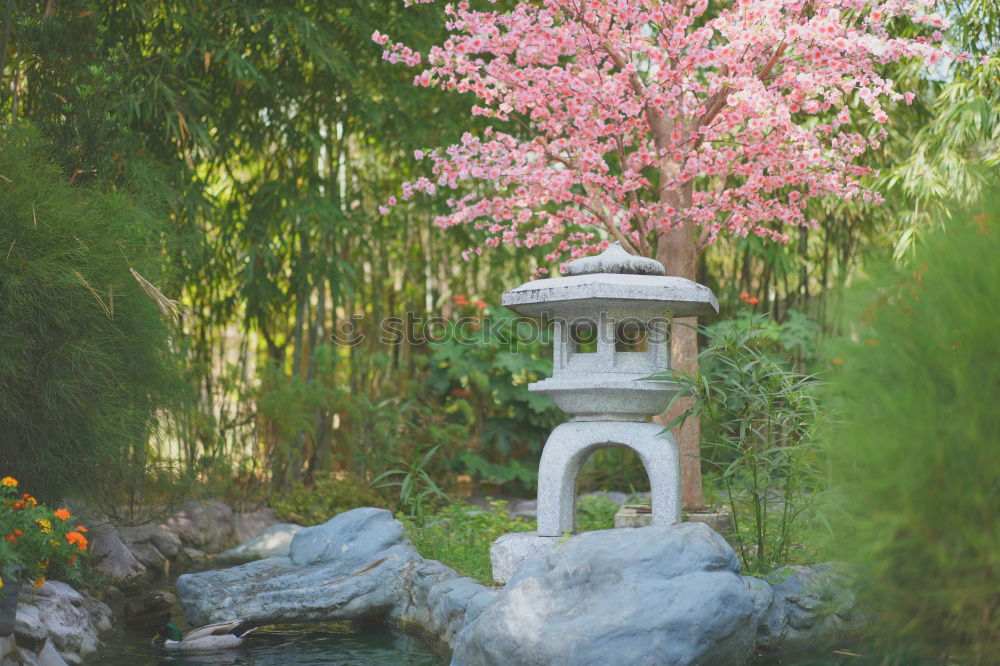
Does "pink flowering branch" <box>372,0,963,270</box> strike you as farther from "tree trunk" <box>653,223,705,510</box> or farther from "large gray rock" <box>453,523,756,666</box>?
"large gray rock" <box>453,523,756,666</box>

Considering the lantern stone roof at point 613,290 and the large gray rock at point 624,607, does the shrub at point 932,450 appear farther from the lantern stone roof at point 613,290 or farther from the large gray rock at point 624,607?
the lantern stone roof at point 613,290

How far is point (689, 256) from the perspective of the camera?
4.94m

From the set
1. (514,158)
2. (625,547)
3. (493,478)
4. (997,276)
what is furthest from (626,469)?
(997,276)

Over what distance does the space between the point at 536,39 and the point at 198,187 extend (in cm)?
230

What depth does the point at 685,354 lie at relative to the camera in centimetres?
482

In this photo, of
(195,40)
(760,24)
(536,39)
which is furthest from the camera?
(195,40)

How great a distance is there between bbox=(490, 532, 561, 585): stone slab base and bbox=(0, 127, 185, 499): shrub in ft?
5.22

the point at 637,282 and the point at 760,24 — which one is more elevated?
the point at 760,24

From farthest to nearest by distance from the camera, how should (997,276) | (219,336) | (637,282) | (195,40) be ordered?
(219,336) < (195,40) < (637,282) < (997,276)

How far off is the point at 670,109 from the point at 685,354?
1278 millimetres

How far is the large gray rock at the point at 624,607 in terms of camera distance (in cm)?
272

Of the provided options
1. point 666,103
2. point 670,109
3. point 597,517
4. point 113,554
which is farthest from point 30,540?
point 670,109

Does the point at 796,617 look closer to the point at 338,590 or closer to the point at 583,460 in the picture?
the point at 583,460

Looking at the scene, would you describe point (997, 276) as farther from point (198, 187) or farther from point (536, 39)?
point (198, 187)
